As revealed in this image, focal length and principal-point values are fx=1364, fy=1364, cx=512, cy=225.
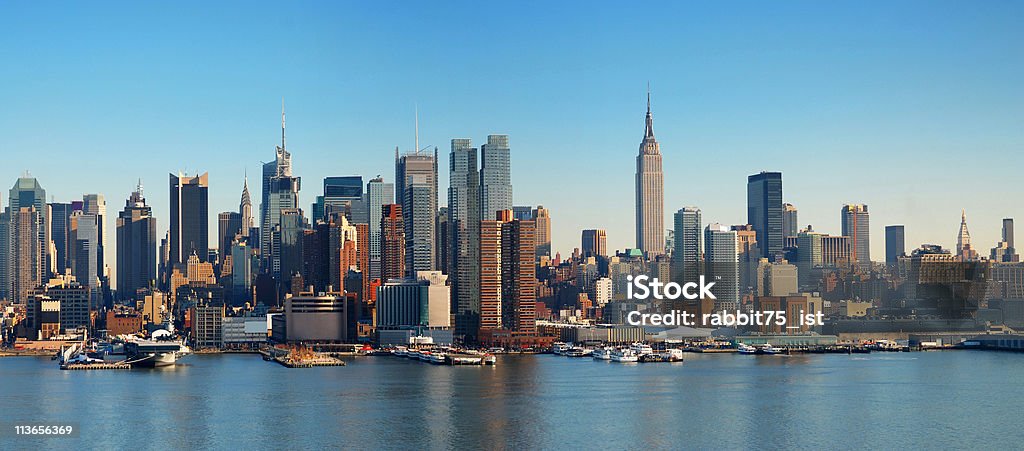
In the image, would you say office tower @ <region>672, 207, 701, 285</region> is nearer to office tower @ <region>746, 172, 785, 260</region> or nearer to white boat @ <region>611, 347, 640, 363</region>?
office tower @ <region>746, 172, 785, 260</region>

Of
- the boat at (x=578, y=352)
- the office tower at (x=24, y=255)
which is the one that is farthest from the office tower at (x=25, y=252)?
the boat at (x=578, y=352)

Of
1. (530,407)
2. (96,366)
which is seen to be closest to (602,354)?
(96,366)

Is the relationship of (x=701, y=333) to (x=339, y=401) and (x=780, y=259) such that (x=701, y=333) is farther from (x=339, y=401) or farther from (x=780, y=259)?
(x=339, y=401)

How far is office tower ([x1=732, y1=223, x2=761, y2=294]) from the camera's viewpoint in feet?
429

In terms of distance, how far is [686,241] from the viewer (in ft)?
495

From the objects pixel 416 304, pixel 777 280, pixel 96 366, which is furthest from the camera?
pixel 777 280

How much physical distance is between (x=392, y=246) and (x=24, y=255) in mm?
48477

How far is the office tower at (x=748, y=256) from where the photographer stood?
429ft

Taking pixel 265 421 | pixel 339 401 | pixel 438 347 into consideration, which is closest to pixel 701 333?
pixel 438 347

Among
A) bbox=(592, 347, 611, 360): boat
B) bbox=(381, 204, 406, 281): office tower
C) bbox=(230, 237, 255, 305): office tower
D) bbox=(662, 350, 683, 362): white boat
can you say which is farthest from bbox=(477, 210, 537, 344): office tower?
bbox=(230, 237, 255, 305): office tower

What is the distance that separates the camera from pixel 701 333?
94312 millimetres

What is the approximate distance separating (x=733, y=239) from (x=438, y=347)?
6872cm

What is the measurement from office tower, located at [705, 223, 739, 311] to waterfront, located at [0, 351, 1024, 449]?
191 feet

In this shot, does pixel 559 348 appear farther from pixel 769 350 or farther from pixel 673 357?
pixel 673 357
